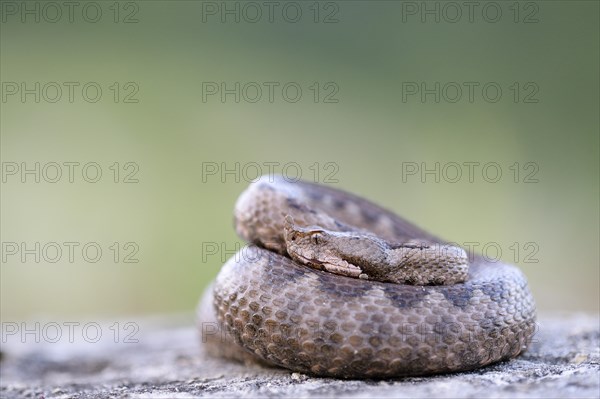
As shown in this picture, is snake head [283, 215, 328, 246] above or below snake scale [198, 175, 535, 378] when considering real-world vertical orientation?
above

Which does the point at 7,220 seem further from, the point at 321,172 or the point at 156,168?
the point at 321,172

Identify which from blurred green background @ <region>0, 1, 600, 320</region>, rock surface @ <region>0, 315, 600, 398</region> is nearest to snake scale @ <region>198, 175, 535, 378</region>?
rock surface @ <region>0, 315, 600, 398</region>

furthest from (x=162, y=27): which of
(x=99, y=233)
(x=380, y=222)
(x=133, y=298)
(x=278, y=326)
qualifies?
(x=278, y=326)

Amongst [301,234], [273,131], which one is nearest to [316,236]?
[301,234]

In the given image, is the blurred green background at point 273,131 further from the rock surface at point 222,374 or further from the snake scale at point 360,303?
the snake scale at point 360,303

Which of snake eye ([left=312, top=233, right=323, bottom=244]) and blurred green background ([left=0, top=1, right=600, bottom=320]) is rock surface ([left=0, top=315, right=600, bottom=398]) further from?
blurred green background ([left=0, top=1, right=600, bottom=320])

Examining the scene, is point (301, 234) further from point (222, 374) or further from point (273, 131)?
point (273, 131)

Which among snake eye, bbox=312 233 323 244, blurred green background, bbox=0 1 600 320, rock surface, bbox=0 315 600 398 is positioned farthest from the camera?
blurred green background, bbox=0 1 600 320
